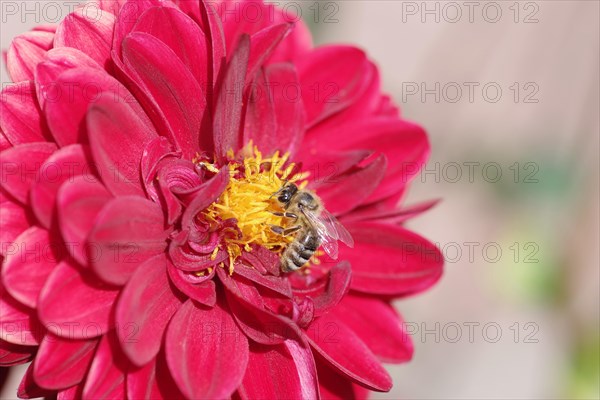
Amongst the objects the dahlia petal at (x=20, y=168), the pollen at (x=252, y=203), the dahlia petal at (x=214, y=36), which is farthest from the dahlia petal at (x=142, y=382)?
the dahlia petal at (x=214, y=36)

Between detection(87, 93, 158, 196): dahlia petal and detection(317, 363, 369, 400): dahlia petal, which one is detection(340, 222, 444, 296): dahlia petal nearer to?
detection(317, 363, 369, 400): dahlia petal

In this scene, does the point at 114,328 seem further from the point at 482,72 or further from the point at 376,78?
the point at 482,72

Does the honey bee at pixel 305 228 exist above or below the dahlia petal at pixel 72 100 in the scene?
below

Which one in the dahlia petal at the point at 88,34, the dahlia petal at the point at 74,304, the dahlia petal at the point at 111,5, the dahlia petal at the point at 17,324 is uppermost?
the dahlia petal at the point at 111,5

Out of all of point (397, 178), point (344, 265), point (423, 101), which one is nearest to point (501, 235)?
point (423, 101)

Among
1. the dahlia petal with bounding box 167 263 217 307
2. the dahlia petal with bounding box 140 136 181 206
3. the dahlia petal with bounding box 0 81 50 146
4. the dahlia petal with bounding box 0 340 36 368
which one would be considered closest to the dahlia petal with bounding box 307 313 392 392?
the dahlia petal with bounding box 167 263 217 307

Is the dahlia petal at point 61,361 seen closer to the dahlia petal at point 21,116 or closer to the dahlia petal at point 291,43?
the dahlia petal at point 21,116
